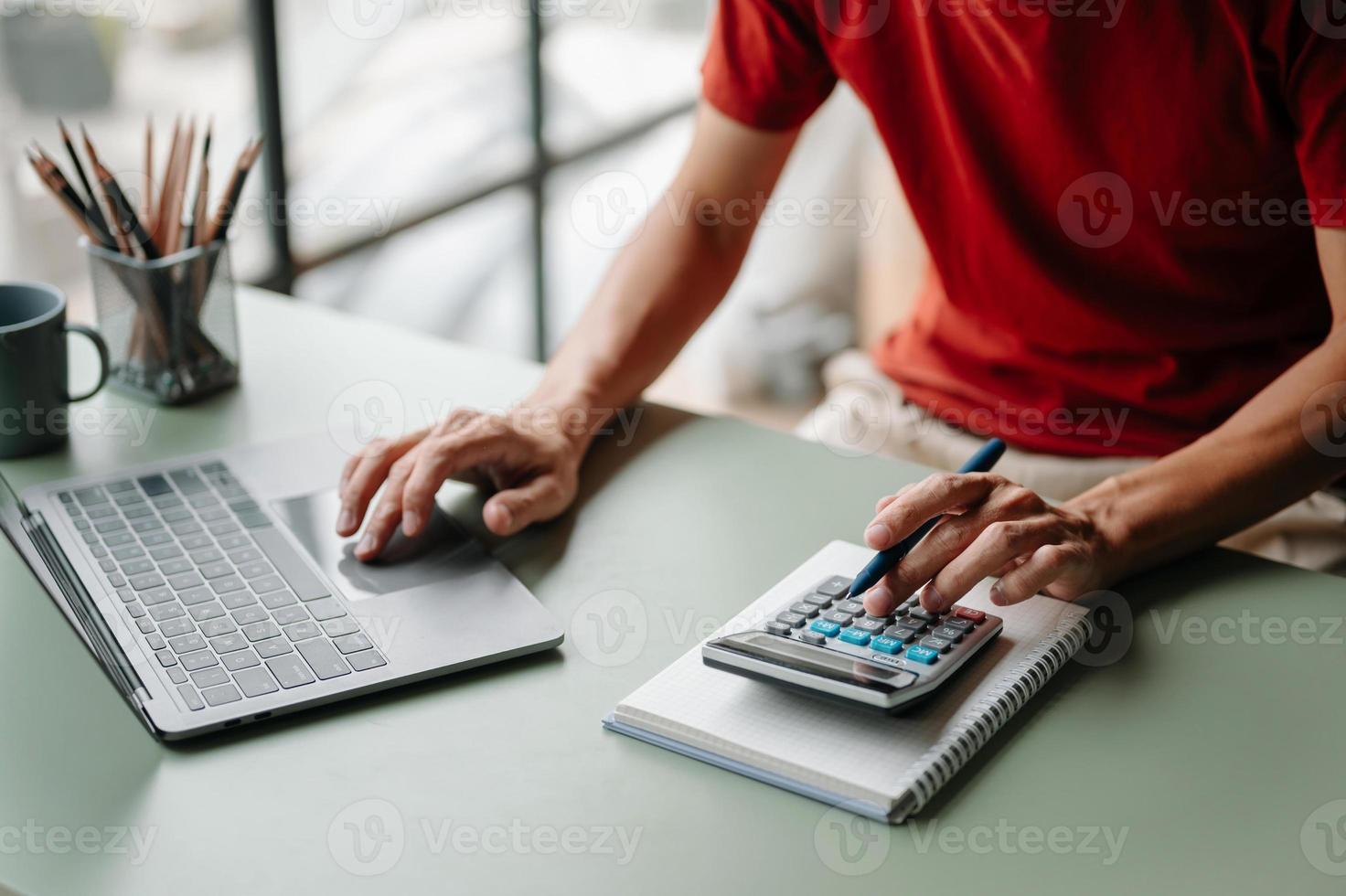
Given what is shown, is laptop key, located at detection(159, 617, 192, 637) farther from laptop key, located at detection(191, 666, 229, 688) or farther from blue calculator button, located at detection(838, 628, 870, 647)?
blue calculator button, located at detection(838, 628, 870, 647)

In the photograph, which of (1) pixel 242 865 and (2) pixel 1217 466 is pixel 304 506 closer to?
(1) pixel 242 865

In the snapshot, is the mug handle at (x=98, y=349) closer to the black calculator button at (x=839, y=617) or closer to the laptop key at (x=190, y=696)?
the laptop key at (x=190, y=696)

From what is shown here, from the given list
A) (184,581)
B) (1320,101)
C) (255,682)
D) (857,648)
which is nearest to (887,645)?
(857,648)

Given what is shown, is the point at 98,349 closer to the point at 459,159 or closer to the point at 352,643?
the point at 352,643

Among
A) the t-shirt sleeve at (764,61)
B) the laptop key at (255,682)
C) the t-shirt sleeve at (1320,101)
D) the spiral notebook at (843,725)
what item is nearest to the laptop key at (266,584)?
the laptop key at (255,682)

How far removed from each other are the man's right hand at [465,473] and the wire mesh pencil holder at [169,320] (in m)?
0.29

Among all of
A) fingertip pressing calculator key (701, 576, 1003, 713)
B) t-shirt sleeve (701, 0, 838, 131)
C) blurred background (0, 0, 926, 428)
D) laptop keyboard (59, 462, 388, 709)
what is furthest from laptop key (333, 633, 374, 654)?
blurred background (0, 0, 926, 428)

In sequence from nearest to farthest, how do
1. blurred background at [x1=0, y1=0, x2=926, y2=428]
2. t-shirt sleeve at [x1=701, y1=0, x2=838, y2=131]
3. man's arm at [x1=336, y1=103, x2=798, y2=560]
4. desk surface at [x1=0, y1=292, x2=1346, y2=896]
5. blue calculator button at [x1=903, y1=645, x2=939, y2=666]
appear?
desk surface at [x1=0, y1=292, x2=1346, y2=896], blue calculator button at [x1=903, y1=645, x2=939, y2=666], man's arm at [x1=336, y1=103, x2=798, y2=560], t-shirt sleeve at [x1=701, y1=0, x2=838, y2=131], blurred background at [x1=0, y1=0, x2=926, y2=428]

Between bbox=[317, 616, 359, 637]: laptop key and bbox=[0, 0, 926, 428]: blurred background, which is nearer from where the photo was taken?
bbox=[317, 616, 359, 637]: laptop key

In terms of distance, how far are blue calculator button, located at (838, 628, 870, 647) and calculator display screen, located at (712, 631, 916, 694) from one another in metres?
0.02

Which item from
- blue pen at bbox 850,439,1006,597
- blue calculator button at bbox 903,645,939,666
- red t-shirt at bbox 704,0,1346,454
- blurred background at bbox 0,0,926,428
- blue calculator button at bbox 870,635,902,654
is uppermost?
red t-shirt at bbox 704,0,1346,454

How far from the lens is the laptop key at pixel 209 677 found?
0.79 m

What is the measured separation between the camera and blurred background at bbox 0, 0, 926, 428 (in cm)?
197

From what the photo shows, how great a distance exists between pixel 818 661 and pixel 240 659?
0.35m
